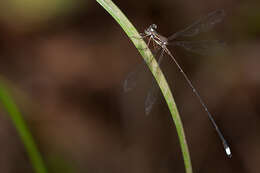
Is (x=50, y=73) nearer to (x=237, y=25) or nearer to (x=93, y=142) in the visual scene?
(x=93, y=142)

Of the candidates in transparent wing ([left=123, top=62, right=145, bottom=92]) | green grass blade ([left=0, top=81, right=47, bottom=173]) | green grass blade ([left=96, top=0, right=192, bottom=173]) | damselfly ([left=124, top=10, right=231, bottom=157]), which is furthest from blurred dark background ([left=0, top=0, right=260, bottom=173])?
green grass blade ([left=96, top=0, right=192, bottom=173])

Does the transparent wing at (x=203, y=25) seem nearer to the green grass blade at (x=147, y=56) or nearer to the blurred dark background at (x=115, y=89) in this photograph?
the blurred dark background at (x=115, y=89)

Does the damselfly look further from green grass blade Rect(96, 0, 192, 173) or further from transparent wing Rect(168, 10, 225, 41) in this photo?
green grass blade Rect(96, 0, 192, 173)

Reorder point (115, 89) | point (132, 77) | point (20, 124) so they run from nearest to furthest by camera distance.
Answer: point (20, 124) < point (132, 77) < point (115, 89)

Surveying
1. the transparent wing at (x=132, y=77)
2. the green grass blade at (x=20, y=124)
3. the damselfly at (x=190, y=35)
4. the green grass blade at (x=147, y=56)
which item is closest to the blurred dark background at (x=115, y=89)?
the damselfly at (x=190, y=35)

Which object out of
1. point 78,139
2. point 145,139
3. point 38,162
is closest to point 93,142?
point 78,139

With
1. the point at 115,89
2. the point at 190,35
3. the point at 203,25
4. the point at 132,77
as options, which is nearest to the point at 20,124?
the point at 132,77

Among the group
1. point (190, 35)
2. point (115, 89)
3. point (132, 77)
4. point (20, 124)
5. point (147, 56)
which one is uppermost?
point (115, 89)

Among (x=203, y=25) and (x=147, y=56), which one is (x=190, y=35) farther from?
(x=147, y=56)
